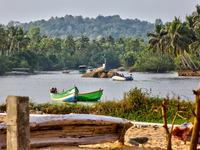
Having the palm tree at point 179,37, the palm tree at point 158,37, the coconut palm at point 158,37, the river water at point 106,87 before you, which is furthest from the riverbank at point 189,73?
the river water at point 106,87

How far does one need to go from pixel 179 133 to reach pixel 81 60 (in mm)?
118071

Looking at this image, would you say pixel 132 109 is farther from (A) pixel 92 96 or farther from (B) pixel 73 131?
→ (A) pixel 92 96

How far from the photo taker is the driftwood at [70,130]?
15.1 ft

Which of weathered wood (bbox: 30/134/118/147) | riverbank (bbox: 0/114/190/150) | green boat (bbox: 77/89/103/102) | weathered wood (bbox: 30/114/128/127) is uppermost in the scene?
weathered wood (bbox: 30/114/128/127)

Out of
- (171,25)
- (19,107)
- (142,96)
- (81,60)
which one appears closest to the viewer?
(19,107)

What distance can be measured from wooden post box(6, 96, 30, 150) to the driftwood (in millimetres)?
1260

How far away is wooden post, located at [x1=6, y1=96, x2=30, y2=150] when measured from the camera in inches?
124

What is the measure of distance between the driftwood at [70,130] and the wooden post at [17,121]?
126 cm

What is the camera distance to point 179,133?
6.63m

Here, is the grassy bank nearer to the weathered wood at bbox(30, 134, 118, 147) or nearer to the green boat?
the weathered wood at bbox(30, 134, 118, 147)

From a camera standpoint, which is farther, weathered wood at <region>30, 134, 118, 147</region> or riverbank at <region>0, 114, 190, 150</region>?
riverbank at <region>0, 114, 190, 150</region>

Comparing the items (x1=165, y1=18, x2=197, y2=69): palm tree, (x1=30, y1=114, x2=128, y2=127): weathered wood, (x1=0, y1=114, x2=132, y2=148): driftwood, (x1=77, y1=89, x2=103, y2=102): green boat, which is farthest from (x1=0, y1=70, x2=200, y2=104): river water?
(x1=30, y1=114, x2=128, y2=127): weathered wood

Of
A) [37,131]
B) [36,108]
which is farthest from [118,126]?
[36,108]

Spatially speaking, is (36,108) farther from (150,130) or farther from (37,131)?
(37,131)
